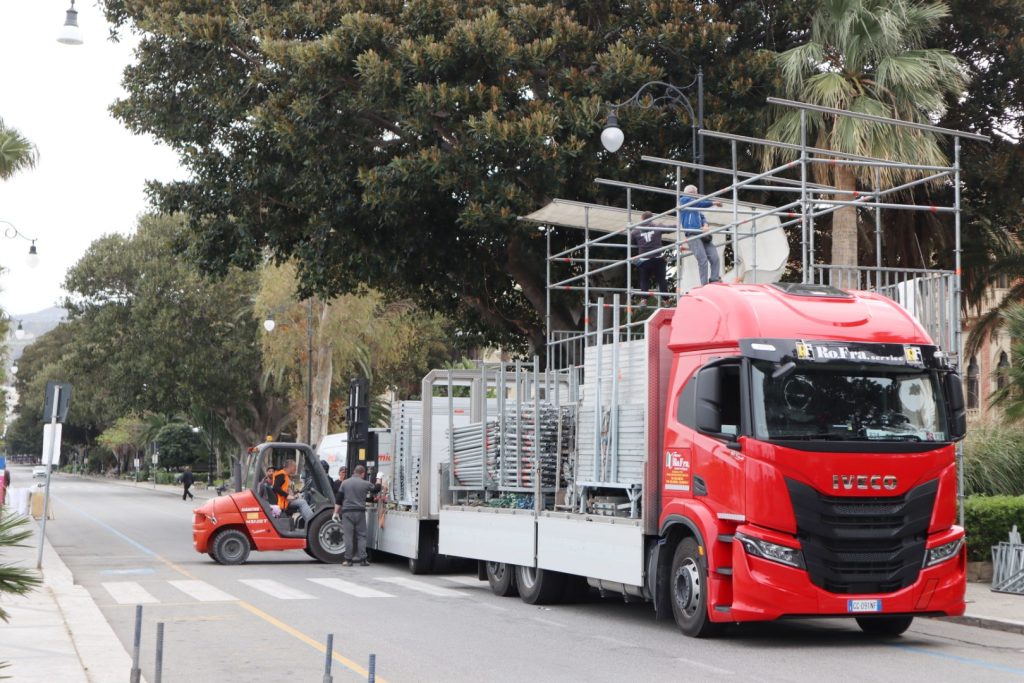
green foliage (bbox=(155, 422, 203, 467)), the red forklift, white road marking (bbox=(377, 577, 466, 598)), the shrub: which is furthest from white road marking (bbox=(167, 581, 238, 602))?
green foliage (bbox=(155, 422, 203, 467))

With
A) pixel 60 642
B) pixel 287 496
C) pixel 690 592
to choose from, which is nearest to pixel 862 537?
pixel 690 592

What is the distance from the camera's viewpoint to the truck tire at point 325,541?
2344cm

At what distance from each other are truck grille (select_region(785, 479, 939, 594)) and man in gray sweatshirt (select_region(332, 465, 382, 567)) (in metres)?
11.8

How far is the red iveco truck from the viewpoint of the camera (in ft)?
38.7

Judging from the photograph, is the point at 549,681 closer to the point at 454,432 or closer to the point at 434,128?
the point at 454,432

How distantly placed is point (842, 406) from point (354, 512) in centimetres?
1217

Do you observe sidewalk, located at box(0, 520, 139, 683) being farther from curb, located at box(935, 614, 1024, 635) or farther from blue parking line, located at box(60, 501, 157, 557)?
blue parking line, located at box(60, 501, 157, 557)

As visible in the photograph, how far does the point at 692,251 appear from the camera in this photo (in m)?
15.7

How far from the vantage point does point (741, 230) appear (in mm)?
17516

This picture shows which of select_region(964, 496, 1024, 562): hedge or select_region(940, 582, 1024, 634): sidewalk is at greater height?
select_region(964, 496, 1024, 562): hedge

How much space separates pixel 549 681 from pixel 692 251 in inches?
269

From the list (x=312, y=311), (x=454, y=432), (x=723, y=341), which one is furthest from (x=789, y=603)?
(x=312, y=311)

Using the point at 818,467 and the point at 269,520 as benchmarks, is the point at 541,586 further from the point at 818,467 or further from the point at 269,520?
the point at 269,520

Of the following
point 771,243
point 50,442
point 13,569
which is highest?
point 771,243
